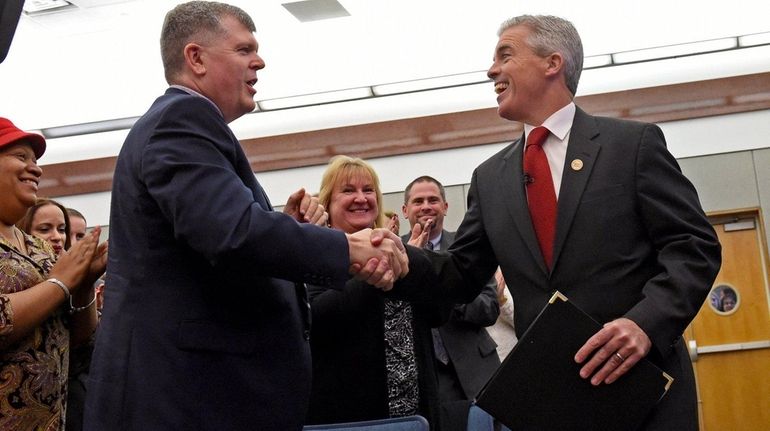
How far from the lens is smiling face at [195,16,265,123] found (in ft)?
6.93

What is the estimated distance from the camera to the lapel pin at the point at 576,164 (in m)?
2.23

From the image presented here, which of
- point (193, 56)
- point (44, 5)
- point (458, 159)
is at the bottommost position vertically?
point (193, 56)

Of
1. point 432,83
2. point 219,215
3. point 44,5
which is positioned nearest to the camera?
point 219,215

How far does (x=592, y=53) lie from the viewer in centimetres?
781

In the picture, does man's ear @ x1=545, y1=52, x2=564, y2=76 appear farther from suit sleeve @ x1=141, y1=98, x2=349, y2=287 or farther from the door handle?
the door handle

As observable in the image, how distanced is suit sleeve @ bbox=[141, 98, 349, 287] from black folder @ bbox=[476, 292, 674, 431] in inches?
18.0

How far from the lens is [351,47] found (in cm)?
765

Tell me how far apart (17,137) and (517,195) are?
1.46m

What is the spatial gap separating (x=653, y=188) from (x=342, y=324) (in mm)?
1225

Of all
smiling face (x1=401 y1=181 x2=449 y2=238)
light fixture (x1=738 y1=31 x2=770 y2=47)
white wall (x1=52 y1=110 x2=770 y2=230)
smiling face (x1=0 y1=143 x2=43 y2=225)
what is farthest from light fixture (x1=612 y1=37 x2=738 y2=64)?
smiling face (x1=0 y1=143 x2=43 y2=225)

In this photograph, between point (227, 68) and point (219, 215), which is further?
point (227, 68)

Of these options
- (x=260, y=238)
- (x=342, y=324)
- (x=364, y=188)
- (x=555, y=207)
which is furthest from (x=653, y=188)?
(x=364, y=188)

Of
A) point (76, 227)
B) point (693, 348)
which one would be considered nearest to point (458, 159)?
point (693, 348)

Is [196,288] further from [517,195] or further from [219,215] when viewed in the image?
[517,195]
